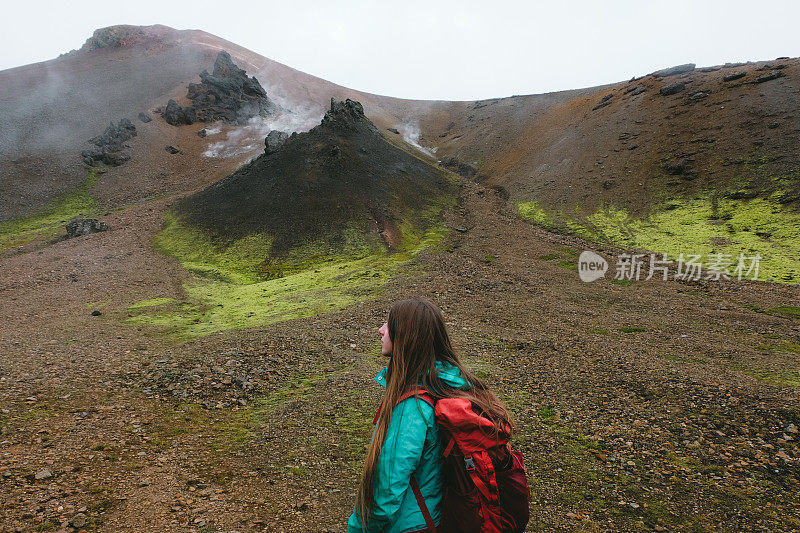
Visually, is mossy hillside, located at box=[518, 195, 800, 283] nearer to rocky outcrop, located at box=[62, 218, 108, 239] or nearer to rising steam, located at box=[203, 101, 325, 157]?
rocky outcrop, located at box=[62, 218, 108, 239]

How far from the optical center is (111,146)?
58281 mm

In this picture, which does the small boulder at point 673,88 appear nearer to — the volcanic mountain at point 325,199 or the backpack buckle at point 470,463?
the volcanic mountain at point 325,199

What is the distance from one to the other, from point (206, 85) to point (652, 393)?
3196 inches

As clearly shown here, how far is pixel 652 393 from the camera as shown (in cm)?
1172

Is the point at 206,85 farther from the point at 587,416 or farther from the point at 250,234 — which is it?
the point at 587,416

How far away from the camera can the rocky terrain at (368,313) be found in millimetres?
8039

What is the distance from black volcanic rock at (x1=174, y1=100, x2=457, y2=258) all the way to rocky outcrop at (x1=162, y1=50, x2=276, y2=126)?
34.4 m

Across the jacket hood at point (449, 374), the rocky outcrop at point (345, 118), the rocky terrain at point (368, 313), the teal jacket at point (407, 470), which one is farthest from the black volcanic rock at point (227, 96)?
the teal jacket at point (407, 470)

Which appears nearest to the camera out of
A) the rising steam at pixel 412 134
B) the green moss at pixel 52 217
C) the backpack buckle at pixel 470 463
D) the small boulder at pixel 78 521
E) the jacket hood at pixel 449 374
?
the backpack buckle at pixel 470 463

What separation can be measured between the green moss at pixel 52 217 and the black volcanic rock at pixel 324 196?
11617 millimetres

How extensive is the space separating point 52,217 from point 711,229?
59.1 metres

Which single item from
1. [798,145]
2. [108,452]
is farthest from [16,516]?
[798,145]

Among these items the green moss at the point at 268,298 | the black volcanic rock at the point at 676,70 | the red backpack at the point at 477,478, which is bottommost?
the green moss at the point at 268,298

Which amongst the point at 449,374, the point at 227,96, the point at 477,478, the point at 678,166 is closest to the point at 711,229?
the point at 678,166
